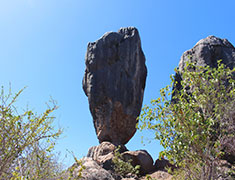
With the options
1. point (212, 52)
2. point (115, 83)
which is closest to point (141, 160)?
point (115, 83)

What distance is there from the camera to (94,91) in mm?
20328

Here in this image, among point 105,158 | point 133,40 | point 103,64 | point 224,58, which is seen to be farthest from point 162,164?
point 133,40

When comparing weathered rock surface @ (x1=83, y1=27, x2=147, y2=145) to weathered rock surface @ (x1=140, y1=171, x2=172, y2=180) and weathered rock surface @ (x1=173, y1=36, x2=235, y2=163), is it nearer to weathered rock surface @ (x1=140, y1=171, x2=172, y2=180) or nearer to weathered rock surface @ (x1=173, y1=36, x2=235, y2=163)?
weathered rock surface @ (x1=173, y1=36, x2=235, y2=163)

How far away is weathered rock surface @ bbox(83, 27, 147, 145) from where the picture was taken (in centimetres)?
1959

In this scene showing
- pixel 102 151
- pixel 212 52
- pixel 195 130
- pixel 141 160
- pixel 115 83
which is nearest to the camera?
pixel 195 130

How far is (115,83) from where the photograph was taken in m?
20.6

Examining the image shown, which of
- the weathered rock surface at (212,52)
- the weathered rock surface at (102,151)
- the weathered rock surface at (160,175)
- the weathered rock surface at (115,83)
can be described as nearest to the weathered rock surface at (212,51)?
the weathered rock surface at (212,52)

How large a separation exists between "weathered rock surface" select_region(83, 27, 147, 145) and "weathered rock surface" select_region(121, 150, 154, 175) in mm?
5480

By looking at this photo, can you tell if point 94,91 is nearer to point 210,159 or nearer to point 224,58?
point 224,58

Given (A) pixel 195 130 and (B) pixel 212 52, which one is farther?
(B) pixel 212 52

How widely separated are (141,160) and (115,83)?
898cm

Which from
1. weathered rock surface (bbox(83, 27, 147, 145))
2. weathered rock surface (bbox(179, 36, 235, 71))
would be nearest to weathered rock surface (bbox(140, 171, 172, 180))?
weathered rock surface (bbox(83, 27, 147, 145))

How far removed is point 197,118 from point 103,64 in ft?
55.4

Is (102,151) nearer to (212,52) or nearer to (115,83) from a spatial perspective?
(115,83)
